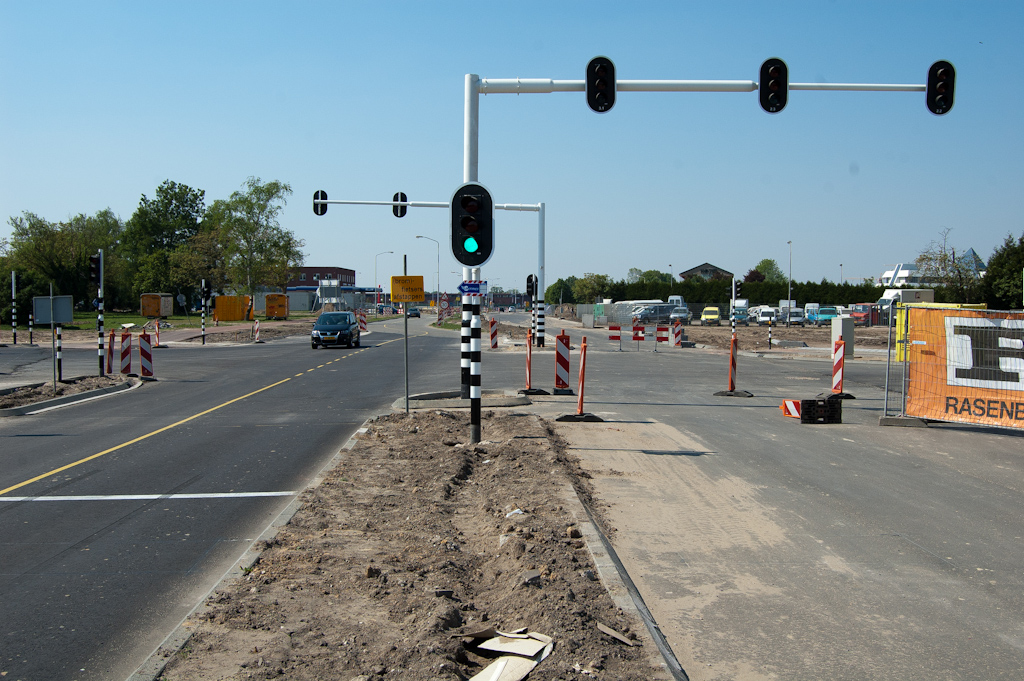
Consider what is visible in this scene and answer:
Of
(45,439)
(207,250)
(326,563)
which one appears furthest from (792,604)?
(207,250)

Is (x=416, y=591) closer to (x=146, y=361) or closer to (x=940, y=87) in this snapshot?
(x=940, y=87)

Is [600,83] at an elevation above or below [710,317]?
above

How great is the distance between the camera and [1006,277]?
128 feet

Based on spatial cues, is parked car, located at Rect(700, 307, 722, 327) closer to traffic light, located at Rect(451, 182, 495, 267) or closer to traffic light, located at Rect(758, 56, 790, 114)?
traffic light, located at Rect(758, 56, 790, 114)

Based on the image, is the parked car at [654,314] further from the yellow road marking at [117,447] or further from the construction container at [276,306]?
the yellow road marking at [117,447]

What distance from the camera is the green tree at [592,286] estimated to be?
5074 inches

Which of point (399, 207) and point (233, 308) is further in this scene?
point (233, 308)

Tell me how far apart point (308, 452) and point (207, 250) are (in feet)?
257

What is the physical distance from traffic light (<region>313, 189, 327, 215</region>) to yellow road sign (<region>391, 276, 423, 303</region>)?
1642 centimetres

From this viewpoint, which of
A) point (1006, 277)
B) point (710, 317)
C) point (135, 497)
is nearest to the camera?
point (135, 497)

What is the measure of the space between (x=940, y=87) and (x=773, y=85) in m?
2.95

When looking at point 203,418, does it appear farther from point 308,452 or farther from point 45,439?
point 308,452

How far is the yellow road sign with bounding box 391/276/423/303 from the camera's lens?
544 inches

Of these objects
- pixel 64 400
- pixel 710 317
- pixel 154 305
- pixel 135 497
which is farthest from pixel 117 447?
pixel 710 317
